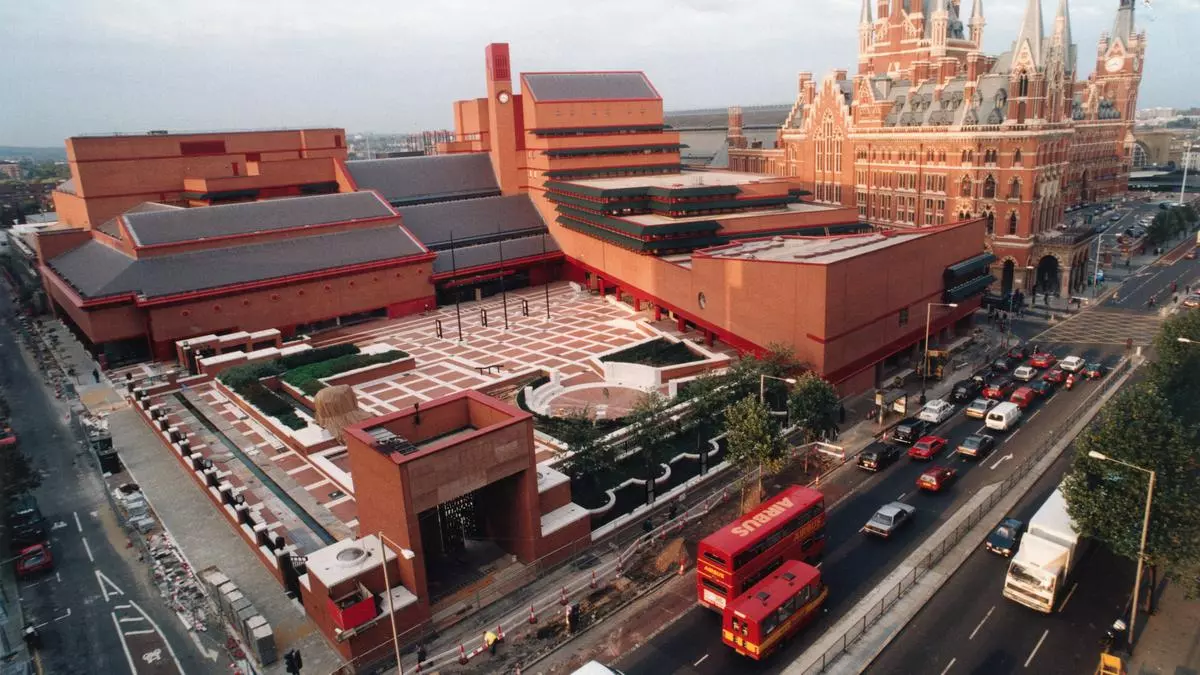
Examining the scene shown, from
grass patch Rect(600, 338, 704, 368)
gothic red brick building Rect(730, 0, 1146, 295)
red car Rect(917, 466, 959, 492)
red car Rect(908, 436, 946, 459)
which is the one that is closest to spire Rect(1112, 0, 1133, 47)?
gothic red brick building Rect(730, 0, 1146, 295)

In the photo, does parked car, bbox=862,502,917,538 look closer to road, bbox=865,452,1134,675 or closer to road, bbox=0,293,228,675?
road, bbox=865,452,1134,675

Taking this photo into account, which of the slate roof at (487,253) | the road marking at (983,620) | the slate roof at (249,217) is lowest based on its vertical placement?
the road marking at (983,620)

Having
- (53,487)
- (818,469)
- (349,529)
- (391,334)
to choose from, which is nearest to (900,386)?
(818,469)

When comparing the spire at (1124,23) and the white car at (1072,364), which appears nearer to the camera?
the white car at (1072,364)

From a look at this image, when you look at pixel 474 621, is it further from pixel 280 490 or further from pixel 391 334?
pixel 391 334

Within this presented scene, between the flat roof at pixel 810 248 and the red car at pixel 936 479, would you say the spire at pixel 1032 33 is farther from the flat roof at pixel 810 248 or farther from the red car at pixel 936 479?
the red car at pixel 936 479

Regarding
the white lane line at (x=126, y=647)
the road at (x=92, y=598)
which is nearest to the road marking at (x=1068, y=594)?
the road at (x=92, y=598)

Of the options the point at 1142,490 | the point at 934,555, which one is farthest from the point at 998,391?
the point at 1142,490
